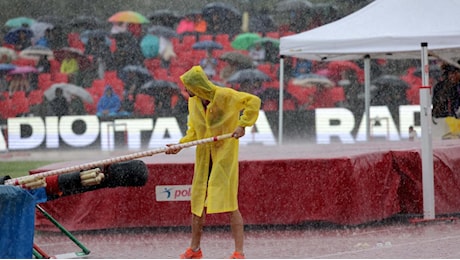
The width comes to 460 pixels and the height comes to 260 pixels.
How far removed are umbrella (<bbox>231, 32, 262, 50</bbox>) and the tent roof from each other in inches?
601

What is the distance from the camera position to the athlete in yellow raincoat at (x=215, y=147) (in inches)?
329

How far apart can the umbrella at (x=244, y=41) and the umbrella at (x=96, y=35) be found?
3.61 metres

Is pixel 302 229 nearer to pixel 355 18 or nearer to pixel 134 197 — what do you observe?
pixel 134 197

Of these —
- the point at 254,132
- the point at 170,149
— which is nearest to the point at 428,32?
the point at 170,149

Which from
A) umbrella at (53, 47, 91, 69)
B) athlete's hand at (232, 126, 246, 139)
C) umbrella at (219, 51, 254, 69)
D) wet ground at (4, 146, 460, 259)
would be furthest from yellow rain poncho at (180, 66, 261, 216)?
umbrella at (53, 47, 91, 69)

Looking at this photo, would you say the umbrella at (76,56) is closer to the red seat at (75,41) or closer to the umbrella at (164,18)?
the red seat at (75,41)

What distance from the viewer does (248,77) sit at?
2573 centimetres

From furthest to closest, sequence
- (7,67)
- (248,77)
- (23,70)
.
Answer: (7,67)
(23,70)
(248,77)

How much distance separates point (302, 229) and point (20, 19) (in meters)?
21.0

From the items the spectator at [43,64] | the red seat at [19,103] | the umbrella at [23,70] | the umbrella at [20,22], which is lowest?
the red seat at [19,103]

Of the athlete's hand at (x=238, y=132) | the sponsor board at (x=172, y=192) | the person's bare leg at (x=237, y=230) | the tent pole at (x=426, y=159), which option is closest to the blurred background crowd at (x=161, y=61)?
the tent pole at (x=426, y=159)

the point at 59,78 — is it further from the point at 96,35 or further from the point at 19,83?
the point at 96,35

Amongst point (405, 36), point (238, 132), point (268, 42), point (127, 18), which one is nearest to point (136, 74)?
point (127, 18)

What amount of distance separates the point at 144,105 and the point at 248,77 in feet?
9.03
